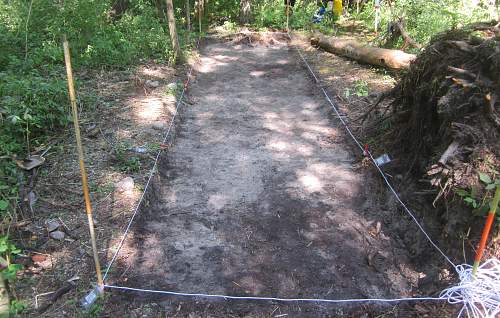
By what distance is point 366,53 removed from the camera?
7.75 m

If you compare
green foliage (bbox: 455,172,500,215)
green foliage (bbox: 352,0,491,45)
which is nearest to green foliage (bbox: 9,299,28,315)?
green foliage (bbox: 455,172,500,215)

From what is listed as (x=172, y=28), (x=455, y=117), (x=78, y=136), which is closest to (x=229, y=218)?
(x=78, y=136)

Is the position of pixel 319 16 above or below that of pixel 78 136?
above

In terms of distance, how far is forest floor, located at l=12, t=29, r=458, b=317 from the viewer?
9.97 feet

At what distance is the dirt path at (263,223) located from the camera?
10.3 ft

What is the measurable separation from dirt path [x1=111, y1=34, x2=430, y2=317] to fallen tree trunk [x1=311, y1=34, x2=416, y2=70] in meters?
1.70

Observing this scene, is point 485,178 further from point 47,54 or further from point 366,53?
point 47,54

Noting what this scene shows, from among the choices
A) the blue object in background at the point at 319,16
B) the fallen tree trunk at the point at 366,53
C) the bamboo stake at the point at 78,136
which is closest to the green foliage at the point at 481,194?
the bamboo stake at the point at 78,136

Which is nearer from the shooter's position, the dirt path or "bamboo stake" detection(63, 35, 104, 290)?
"bamboo stake" detection(63, 35, 104, 290)

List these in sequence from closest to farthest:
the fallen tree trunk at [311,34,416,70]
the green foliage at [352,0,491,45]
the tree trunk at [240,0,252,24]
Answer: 1. the fallen tree trunk at [311,34,416,70]
2. the green foliage at [352,0,491,45]
3. the tree trunk at [240,0,252,24]

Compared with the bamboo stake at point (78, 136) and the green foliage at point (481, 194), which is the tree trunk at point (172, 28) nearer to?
the bamboo stake at point (78, 136)

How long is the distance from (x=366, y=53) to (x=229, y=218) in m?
5.31

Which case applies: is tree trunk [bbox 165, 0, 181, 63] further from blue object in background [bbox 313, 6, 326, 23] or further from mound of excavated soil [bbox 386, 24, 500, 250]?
blue object in background [bbox 313, 6, 326, 23]

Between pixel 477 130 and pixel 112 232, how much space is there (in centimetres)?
328
